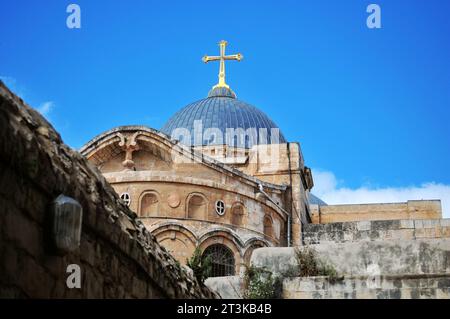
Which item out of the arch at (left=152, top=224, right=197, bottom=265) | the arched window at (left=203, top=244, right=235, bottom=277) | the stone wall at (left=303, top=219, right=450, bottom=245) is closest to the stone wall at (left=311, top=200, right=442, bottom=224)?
the arched window at (left=203, top=244, right=235, bottom=277)

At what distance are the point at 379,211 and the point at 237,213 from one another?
8.66 m

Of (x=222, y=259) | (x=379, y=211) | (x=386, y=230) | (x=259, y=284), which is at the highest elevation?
(x=379, y=211)

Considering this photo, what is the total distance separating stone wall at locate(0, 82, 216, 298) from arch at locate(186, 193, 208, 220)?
47.4 feet

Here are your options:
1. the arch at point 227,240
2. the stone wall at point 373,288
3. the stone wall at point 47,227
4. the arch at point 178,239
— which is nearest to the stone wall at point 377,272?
the stone wall at point 373,288

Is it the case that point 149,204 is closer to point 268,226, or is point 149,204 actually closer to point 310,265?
point 268,226

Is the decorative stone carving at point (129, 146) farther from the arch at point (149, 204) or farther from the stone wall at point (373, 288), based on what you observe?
the stone wall at point (373, 288)

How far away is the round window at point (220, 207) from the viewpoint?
840 inches

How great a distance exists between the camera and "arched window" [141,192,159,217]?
20891 mm

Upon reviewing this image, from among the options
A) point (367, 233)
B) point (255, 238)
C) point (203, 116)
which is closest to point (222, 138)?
point (203, 116)

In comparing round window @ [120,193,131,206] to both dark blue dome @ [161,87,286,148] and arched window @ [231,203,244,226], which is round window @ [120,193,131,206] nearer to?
arched window @ [231,203,244,226]

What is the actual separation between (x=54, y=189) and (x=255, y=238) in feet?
55.6

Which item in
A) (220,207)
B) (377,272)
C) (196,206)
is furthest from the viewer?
(220,207)

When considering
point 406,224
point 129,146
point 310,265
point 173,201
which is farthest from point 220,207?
point 310,265

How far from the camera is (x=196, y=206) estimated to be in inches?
836
